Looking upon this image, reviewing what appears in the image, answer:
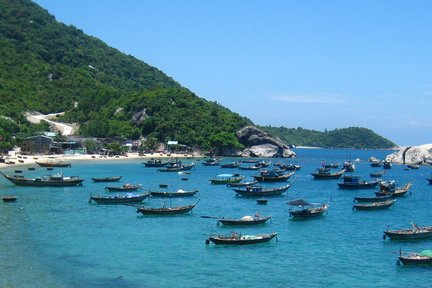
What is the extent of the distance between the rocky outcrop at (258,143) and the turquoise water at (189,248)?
9089cm

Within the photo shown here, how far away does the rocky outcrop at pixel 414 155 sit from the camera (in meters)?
140

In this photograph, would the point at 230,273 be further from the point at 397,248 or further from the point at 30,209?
the point at 30,209

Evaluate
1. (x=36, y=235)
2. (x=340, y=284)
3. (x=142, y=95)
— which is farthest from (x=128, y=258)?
(x=142, y=95)

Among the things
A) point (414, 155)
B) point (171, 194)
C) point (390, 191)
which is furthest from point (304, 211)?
point (414, 155)

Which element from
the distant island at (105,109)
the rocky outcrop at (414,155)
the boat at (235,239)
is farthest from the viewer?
the distant island at (105,109)

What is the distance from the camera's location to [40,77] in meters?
182

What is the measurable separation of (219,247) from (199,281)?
7712mm

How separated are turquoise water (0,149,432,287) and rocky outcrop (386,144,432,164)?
82879 mm

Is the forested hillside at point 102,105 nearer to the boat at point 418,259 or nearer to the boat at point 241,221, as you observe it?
the boat at point 241,221

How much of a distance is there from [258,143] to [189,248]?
119m

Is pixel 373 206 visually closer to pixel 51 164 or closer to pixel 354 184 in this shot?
pixel 354 184

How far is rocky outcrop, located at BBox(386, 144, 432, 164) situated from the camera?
140 metres

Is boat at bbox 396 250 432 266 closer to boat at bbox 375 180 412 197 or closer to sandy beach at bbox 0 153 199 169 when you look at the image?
boat at bbox 375 180 412 197

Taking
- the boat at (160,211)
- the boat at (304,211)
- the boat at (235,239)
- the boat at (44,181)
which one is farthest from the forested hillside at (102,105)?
the boat at (235,239)
